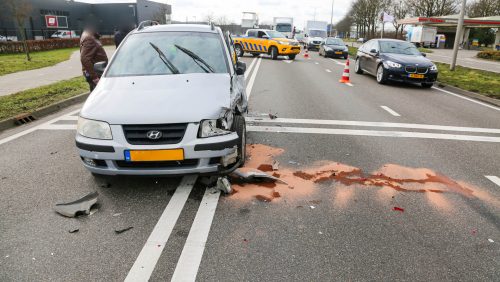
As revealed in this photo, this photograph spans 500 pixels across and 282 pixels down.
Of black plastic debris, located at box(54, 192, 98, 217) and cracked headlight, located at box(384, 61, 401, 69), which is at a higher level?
cracked headlight, located at box(384, 61, 401, 69)

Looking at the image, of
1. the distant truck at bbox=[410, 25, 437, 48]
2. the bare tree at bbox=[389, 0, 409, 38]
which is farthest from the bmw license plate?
the bare tree at bbox=[389, 0, 409, 38]

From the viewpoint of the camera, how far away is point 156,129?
3.82 metres

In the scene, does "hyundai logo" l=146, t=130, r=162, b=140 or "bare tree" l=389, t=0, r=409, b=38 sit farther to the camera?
"bare tree" l=389, t=0, r=409, b=38

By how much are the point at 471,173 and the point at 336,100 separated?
5.57m

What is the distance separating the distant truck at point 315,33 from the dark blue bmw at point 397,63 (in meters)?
22.7

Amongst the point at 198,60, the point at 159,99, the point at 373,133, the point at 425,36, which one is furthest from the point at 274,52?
the point at 425,36

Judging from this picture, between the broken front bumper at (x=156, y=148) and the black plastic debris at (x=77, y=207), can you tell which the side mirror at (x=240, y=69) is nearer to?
the broken front bumper at (x=156, y=148)

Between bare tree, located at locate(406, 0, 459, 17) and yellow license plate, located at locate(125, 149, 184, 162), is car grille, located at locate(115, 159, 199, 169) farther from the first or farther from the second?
bare tree, located at locate(406, 0, 459, 17)

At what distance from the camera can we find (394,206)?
4020mm

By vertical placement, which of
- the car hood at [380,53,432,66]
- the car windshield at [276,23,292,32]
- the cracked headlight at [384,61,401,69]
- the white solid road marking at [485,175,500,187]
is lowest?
the white solid road marking at [485,175,500,187]

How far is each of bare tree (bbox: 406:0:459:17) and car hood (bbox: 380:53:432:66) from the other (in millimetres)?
54206

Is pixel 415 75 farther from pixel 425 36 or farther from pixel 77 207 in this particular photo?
pixel 425 36

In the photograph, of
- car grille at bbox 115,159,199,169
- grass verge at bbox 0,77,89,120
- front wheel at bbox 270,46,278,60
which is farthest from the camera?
front wheel at bbox 270,46,278,60

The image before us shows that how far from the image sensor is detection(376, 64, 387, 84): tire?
44.3 ft
